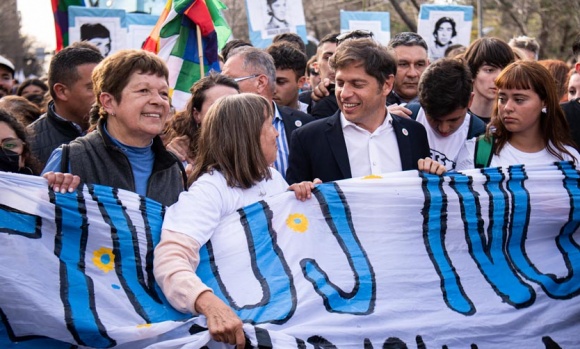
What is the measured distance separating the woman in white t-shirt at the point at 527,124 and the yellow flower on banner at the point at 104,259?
206 centimetres

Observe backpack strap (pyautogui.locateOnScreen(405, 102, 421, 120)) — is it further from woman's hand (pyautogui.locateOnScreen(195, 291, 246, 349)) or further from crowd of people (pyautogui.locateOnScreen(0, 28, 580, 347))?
woman's hand (pyautogui.locateOnScreen(195, 291, 246, 349))

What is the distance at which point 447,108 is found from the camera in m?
5.12

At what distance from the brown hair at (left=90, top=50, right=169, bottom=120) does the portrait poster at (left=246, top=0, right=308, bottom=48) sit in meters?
6.53

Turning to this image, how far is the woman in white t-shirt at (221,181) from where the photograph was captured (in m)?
3.83

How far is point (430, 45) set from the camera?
10969 mm

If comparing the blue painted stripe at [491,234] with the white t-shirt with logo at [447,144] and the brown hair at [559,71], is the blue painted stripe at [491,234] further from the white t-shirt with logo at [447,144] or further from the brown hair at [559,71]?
the brown hair at [559,71]

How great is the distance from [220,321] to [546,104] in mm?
2393

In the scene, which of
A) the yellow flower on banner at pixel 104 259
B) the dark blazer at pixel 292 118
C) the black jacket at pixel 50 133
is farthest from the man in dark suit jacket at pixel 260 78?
the yellow flower on banner at pixel 104 259

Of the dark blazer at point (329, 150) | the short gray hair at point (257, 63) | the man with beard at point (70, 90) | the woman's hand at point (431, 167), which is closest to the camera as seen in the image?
the woman's hand at point (431, 167)

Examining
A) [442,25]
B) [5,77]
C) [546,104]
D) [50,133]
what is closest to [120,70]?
[50,133]

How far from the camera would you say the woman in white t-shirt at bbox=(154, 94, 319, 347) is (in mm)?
3830

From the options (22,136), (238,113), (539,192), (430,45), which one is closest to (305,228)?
(238,113)

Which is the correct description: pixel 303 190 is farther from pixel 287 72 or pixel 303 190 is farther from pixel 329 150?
pixel 287 72

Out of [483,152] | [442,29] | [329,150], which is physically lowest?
[442,29]
